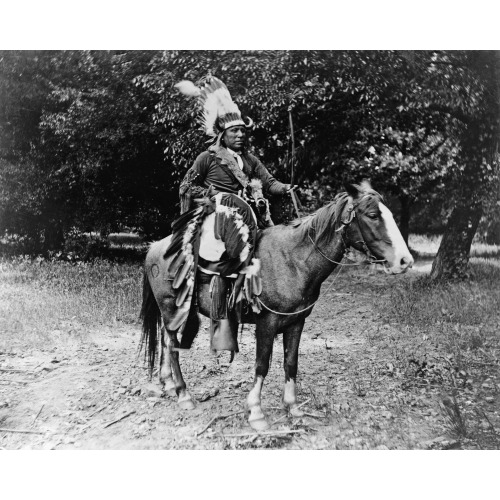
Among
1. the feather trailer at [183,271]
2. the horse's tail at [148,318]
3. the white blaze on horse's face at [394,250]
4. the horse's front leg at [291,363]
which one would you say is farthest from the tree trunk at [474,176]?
the horse's tail at [148,318]

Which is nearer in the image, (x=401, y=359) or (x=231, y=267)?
(x=231, y=267)

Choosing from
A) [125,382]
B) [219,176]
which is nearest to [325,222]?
[219,176]

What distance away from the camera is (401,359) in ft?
13.1

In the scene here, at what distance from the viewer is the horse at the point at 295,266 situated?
337 centimetres

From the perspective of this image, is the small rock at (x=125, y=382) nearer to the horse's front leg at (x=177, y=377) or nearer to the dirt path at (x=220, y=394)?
the dirt path at (x=220, y=394)

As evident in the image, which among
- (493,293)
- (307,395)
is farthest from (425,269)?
(307,395)

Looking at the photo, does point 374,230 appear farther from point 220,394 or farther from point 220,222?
point 220,394

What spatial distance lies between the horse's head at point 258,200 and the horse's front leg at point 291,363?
0.86 m

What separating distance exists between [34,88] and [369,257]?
3.17 metres

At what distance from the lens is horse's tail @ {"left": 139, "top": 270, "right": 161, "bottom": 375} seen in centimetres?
414

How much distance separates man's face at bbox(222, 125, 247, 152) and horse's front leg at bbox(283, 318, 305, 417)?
1465mm

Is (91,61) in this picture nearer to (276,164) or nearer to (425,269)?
(276,164)

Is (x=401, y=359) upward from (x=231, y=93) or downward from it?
downward

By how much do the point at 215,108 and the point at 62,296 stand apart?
6.91ft
